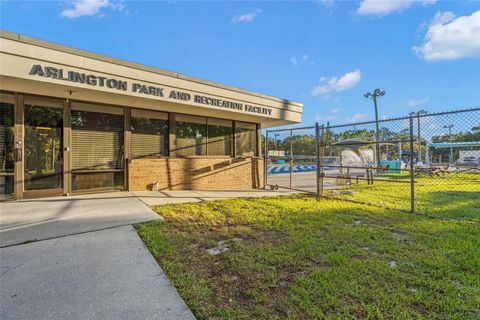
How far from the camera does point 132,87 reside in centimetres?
714

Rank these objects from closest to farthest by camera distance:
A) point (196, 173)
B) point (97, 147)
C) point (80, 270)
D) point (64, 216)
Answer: point (80, 270)
point (64, 216)
point (97, 147)
point (196, 173)

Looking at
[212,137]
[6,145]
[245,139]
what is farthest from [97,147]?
[245,139]

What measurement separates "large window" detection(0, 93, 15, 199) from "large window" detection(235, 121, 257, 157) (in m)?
7.35

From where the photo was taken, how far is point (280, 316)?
83.0 inches

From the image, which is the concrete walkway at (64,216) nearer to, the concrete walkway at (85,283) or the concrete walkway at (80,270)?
the concrete walkway at (80,270)

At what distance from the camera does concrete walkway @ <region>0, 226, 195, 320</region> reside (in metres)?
2.20

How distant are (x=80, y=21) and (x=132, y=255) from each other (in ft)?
32.9

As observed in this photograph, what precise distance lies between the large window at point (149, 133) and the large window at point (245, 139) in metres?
3.21

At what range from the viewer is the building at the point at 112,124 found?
6.17 meters

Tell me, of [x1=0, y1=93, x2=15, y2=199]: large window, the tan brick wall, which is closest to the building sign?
[x1=0, y1=93, x2=15, y2=199]: large window

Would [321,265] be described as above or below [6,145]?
below

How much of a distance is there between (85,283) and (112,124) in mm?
6719

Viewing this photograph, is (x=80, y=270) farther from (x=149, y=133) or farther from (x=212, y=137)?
(x=212, y=137)

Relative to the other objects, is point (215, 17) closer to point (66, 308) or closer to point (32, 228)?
point (32, 228)
